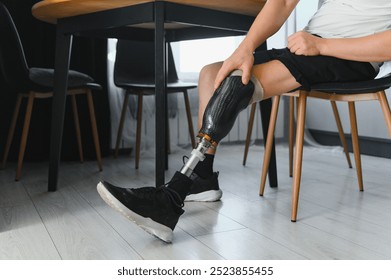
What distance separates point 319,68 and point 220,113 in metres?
0.34

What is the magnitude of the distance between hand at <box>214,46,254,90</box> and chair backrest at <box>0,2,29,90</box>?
3.89ft

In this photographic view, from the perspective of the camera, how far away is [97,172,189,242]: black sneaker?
1136 mm

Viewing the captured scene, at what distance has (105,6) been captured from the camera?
1528 millimetres

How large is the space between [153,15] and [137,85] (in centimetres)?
103

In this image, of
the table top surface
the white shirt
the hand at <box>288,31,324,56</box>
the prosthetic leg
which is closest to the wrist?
the hand at <box>288,31,324,56</box>

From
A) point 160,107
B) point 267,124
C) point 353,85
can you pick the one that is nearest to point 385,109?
point 353,85

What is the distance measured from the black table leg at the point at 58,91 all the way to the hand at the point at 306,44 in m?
0.92

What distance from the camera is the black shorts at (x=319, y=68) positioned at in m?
1.28

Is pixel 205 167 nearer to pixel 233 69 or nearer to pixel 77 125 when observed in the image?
pixel 233 69

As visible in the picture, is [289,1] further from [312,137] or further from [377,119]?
[312,137]

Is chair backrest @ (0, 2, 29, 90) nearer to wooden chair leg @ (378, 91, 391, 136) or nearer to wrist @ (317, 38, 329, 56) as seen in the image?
wrist @ (317, 38, 329, 56)

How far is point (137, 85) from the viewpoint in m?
2.44

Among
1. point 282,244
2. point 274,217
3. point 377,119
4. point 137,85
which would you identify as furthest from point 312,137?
point 282,244
